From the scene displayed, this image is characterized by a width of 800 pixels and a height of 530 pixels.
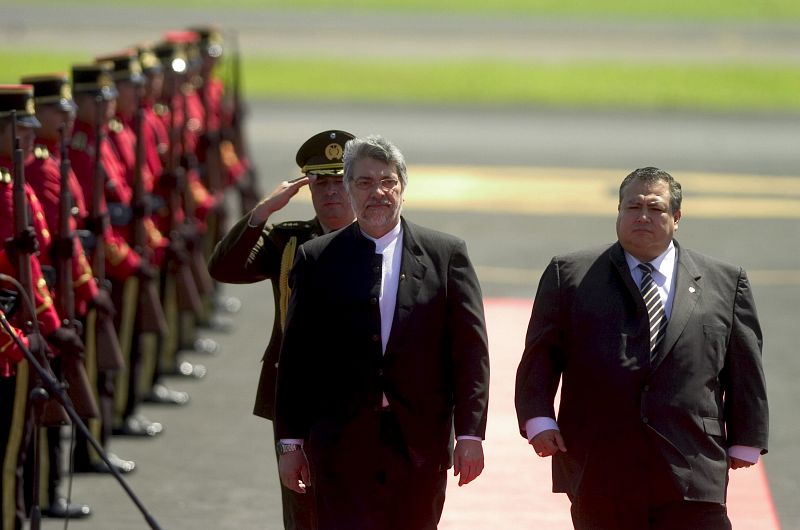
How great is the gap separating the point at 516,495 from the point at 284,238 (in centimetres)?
261

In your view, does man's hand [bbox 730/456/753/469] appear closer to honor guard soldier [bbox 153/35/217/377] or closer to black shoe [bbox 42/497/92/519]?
black shoe [bbox 42/497/92/519]

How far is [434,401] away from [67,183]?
3008 mm

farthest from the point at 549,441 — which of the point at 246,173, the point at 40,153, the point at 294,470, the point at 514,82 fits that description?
the point at 514,82

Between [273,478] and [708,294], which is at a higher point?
[708,294]

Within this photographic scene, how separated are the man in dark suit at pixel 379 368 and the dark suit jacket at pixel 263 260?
1.74 feet

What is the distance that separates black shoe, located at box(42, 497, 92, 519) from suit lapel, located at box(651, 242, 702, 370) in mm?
3532

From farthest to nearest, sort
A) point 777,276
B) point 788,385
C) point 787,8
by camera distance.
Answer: point 787,8, point 777,276, point 788,385

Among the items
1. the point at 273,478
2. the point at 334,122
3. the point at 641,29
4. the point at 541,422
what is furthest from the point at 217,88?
the point at 641,29

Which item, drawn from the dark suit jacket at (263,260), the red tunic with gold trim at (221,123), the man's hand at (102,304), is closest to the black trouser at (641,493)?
the dark suit jacket at (263,260)

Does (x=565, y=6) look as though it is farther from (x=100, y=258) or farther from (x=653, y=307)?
(x=653, y=307)

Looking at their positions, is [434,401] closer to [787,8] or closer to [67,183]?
[67,183]

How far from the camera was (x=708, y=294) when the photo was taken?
5.51 metres

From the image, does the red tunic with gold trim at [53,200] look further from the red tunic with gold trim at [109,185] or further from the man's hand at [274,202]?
the man's hand at [274,202]

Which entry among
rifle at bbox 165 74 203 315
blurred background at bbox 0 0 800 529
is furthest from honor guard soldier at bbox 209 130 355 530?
rifle at bbox 165 74 203 315
